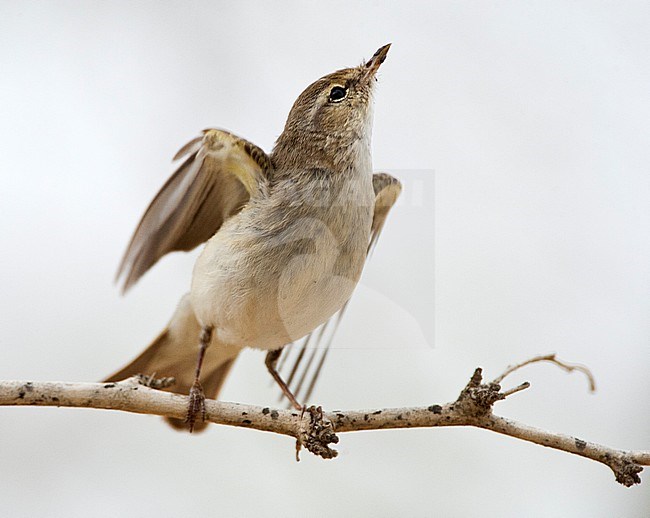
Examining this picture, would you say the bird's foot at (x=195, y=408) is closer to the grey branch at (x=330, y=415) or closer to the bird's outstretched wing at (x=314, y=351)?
the grey branch at (x=330, y=415)

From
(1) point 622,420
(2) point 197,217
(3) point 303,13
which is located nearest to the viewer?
(2) point 197,217

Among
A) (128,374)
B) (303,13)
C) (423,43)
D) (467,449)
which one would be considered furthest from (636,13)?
(128,374)

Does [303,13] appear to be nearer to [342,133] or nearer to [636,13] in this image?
[342,133]

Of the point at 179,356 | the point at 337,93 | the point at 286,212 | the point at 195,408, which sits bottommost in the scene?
the point at 195,408

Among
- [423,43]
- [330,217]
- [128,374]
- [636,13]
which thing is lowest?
[128,374]

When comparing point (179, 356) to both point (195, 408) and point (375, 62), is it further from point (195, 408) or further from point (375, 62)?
point (375, 62)

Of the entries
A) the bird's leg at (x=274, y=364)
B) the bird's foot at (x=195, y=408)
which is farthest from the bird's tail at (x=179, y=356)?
the bird's foot at (x=195, y=408)

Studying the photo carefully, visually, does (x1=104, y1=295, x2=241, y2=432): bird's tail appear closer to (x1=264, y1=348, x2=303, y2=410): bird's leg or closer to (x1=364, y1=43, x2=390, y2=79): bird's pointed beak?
(x1=264, y1=348, x2=303, y2=410): bird's leg

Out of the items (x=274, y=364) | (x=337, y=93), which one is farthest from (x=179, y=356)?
(x=337, y=93)
